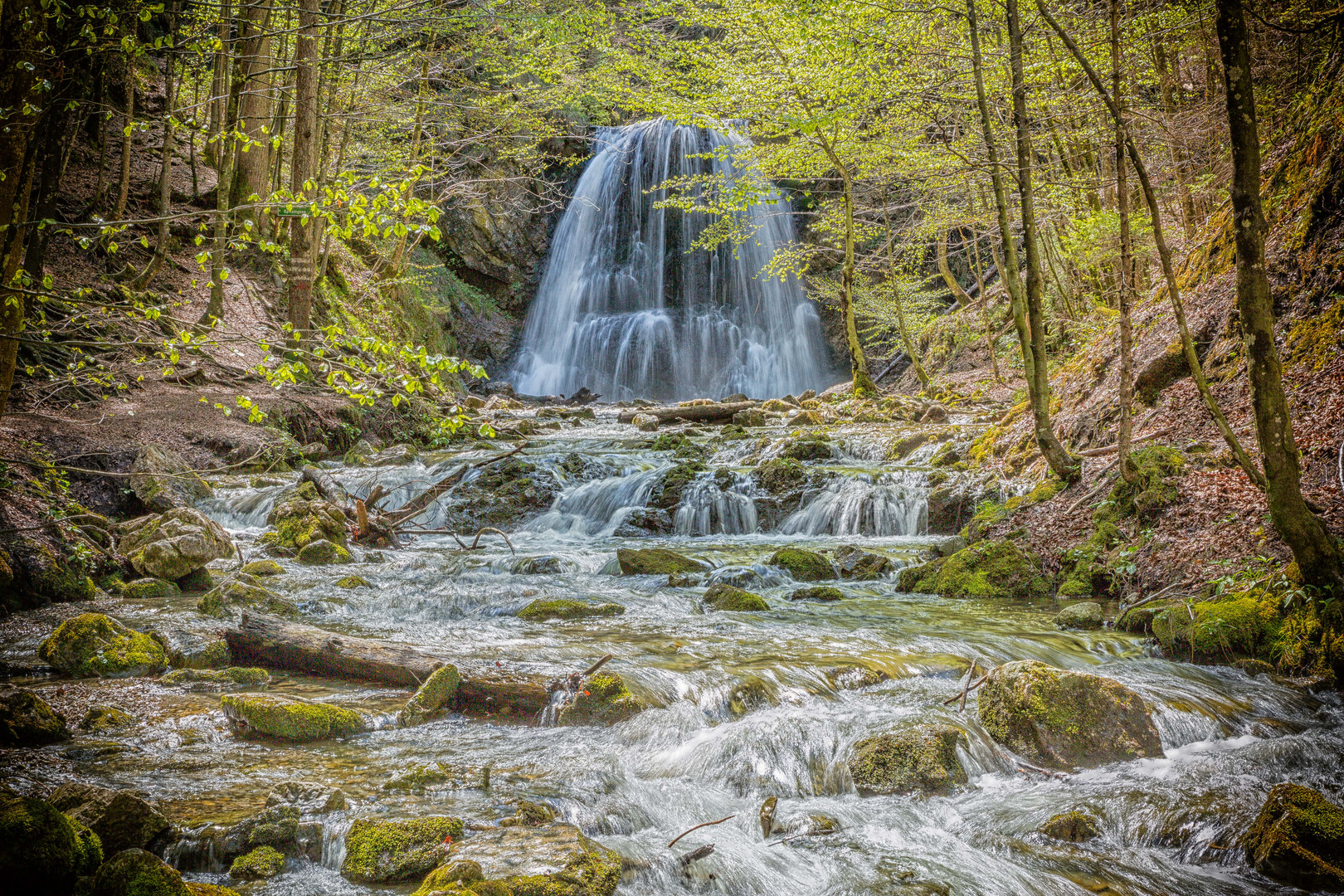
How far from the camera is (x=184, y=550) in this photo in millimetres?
7266

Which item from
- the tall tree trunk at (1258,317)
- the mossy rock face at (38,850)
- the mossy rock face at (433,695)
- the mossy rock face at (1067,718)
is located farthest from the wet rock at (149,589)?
the tall tree trunk at (1258,317)

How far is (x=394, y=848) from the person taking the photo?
3.07m

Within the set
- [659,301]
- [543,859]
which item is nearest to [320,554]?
[543,859]

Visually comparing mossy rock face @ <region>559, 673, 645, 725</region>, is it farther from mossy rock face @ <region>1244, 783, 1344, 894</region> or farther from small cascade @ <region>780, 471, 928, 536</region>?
small cascade @ <region>780, 471, 928, 536</region>

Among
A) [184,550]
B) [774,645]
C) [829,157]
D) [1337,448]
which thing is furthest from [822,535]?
[829,157]

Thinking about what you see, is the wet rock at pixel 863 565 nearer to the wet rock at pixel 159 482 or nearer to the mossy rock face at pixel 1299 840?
the mossy rock face at pixel 1299 840

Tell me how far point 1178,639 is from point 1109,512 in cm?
207

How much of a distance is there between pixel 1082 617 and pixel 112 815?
668 cm

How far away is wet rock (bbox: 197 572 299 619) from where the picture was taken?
6.38 metres

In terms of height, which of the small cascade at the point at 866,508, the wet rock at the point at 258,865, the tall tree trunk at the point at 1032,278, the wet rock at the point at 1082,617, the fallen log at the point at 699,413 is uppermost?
the tall tree trunk at the point at 1032,278

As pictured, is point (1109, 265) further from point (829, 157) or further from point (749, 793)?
point (749, 793)

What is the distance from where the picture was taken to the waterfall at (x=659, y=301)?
2756cm

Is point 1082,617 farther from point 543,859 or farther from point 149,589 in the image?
point 149,589

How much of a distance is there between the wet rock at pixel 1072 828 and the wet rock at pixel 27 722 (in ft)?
16.8
